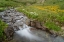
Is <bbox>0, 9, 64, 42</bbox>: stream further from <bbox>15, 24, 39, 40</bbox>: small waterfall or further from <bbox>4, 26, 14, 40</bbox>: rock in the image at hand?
<bbox>4, 26, 14, 40</bbox>: rock

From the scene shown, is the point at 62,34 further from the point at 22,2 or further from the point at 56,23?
the point at 22,2

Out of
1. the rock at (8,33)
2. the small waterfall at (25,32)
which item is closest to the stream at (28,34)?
the small waterfall at (25,32)

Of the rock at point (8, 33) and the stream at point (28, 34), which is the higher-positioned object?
the rock at point (8, 33)

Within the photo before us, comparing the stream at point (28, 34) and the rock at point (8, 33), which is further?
the stream at point (28, 34)

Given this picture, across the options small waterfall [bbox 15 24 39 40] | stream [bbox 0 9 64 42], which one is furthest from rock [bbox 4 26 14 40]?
small waterfall [bbox 15 24 39 40]

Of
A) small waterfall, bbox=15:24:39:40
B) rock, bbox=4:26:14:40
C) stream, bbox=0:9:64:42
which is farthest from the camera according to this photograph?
small waterfall, bbox=15:24:39:40

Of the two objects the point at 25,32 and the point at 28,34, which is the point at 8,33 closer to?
the point at 28,34

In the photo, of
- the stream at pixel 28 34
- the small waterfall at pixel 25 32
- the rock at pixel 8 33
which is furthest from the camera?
the small waterfall at pixel 25 32

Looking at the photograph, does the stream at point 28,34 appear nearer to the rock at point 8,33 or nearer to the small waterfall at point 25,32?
the small waterfall at point 25,32

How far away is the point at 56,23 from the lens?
31906 mm

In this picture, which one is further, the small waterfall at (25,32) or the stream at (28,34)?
the small waterfall at (25,32)

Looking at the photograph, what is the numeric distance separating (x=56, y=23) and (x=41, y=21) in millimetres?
2690

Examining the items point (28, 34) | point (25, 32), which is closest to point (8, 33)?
point (28, 34)

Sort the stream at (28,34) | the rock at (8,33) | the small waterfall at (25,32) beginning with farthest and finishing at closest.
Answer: the small waterfall at (25,32) → the stream at (28,34) → the rock at (8,33)
